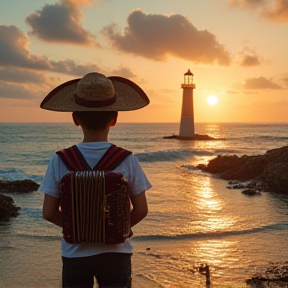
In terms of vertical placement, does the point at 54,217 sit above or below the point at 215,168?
above

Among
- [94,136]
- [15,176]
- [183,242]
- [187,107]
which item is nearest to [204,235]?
[183,242]

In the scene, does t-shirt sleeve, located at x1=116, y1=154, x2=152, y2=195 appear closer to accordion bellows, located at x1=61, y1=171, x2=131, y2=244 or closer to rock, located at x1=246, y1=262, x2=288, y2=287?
accordion bellows, located at x1=61, y1=171, x2=131, y2=244

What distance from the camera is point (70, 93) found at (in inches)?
112

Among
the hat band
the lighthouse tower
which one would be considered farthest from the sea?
the lighthouse tower

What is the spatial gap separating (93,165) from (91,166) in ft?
0.04

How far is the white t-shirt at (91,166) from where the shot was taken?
2637 mm

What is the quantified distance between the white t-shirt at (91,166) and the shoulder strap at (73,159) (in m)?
0.02

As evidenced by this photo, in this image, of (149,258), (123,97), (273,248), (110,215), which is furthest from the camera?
(273,248)

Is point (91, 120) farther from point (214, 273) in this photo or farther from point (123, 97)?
point (214, 273)

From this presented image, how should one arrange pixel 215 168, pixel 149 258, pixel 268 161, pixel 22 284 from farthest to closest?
pixel 215 168, pixel 268 161, pixel 149 258, pixel 22 284

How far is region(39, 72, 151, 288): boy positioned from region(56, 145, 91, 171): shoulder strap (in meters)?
0.02

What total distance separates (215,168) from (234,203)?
10.6 m

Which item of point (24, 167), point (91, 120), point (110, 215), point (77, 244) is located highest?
point (91, 120)

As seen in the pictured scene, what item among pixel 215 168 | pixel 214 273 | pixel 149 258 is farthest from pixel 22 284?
pixel 215 168
